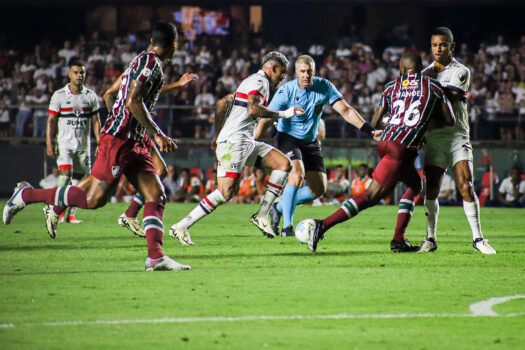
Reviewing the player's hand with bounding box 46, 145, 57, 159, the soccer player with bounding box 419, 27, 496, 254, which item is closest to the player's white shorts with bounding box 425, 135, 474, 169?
the soccer player with bounding box 419, 27, 496, 254

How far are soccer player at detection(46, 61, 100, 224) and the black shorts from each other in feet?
10.7

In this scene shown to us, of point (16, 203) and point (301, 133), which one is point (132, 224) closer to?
point (16, 203)

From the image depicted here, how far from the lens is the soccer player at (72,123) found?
1357cm

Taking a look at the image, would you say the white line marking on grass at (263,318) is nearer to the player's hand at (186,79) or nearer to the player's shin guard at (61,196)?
the player's shin guard at (61,196)

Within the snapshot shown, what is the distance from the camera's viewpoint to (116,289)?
6.64m

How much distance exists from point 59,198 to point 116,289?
2.01 m

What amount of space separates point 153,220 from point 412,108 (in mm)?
2955

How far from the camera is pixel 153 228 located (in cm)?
764

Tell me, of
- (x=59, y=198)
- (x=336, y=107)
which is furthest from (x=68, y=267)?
(x=336, y=107)

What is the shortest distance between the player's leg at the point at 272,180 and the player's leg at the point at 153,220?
3.08 m

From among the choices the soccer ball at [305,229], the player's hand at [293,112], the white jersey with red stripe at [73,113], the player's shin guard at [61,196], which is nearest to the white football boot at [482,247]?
the soccer ball at [305,229]

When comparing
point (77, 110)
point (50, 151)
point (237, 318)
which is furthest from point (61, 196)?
point (50, 151)

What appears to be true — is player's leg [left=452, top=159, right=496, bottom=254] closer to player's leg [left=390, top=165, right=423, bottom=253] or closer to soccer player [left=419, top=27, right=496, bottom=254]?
soccer player [left=419, top=27, right=496, bottom=254]

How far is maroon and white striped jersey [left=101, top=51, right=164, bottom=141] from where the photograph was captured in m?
7.55
